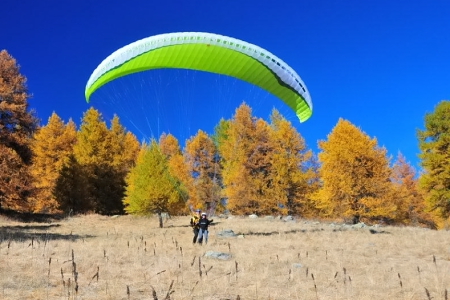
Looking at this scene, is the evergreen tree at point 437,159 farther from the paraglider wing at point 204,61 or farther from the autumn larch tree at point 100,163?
the autumn larch tree at point 100,163

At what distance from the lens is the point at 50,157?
113 feet

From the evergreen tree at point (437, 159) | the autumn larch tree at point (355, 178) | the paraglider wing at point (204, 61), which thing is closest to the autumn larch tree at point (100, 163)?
the autumn larch tree at point (355, 178)

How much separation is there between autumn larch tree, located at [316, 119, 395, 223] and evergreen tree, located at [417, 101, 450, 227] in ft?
8.75

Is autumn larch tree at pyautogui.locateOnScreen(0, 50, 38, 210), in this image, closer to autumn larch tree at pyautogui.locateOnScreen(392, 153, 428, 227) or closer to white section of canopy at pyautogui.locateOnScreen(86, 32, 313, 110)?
white section of canopy at pyautogui.locateOnScreen(86, 32, 313, 110)

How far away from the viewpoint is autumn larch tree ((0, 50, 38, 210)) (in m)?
22.9

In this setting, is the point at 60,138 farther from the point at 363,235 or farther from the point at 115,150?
the point at 363,235

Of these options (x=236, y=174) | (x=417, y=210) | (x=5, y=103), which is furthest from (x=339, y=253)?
(x=417, y=210)

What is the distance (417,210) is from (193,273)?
37.9m

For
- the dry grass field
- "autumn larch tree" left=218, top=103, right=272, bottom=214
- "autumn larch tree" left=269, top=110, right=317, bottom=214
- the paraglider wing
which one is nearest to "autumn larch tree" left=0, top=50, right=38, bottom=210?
the paraglider wing

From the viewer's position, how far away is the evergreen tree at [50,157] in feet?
106

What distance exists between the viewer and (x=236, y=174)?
31.2m

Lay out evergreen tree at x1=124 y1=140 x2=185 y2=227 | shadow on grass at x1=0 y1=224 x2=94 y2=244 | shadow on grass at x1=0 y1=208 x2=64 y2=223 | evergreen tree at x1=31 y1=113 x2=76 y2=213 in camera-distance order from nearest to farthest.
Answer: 1. shadow on grass at x1=0 y1=224 x2=94 y2=244
2. evergreen tree at x1=124 y1=140 x2=185 y2=227
3. shadow on grass at x1=0 y1=208 x2=64 y2=223
4. evergreen tree at x1=31 y1=113 x2=76 y2=213

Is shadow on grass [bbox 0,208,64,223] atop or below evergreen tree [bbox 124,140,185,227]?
below

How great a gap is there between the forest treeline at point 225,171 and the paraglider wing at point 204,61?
24.2 feet
